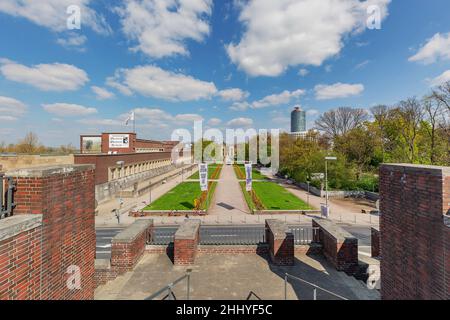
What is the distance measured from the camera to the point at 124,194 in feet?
101

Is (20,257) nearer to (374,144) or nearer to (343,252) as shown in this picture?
(343,252)

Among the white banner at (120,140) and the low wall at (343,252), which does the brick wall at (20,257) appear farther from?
the white banner at (120,140)

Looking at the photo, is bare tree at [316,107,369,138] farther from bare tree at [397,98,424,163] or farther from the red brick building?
the red brick building

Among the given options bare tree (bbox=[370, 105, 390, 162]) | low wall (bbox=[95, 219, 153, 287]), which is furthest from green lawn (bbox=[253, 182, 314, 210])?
bare tree (bbox=[370, 105, 390, 162])

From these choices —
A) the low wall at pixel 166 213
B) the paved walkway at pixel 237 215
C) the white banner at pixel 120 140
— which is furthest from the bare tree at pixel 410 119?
the white banner at pixel 120 140

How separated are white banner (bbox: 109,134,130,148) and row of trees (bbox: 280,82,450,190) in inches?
1278

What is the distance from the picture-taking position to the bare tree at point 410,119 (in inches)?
1242

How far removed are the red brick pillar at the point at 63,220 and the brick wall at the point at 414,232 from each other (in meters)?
6.94

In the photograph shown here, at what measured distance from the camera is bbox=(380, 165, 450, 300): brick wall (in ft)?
12.7

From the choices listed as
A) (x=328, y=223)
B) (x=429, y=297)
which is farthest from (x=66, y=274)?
(x=328, y=223)

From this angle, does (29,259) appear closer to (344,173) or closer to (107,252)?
(107,252)

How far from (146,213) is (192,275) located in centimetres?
1688

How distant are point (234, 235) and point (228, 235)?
458 millimetres

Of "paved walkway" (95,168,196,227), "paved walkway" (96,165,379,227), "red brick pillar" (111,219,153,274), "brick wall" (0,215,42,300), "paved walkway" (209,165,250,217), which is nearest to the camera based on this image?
"brick wall" (0,215,42,300)
